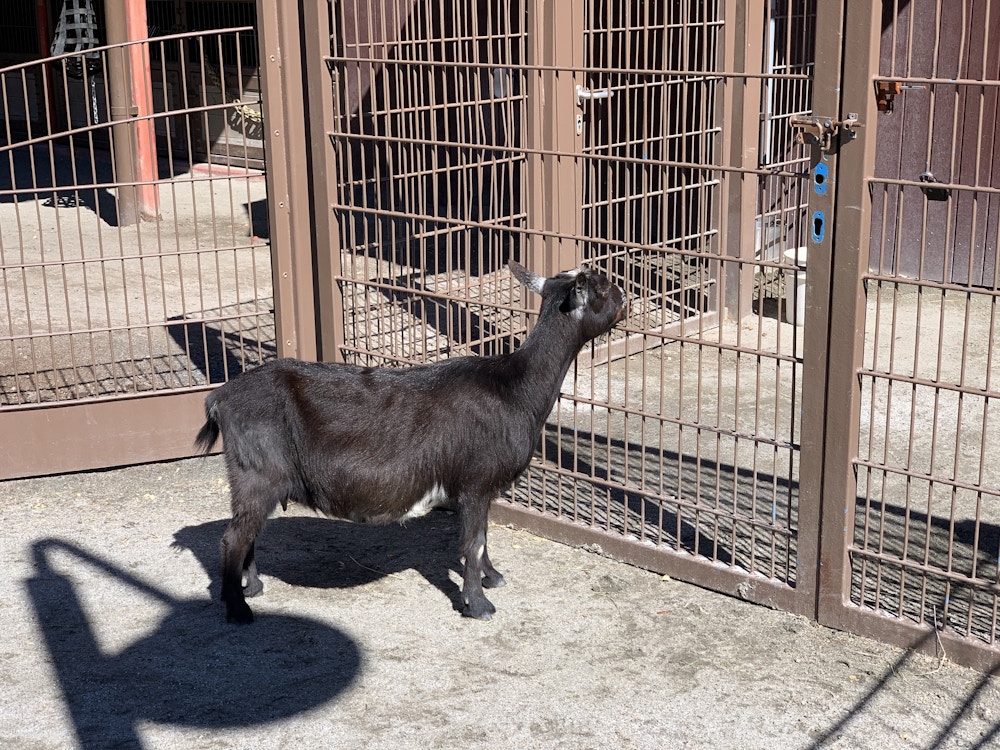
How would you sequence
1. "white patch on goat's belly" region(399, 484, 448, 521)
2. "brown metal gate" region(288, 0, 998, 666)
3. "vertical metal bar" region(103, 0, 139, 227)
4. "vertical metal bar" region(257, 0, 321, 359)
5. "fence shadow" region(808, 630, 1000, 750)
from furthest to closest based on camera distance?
"vertical metal bar" region(103, 0, 139, 227) < "vertical metal bar" region(257, 0, 321, 359) < "white patch on goat's belly" region(399, 484, 448, 521) < "brown metal gate" region(288, 0, 998, 666) < "fence shadow" region(808, 630, 1000, 750)

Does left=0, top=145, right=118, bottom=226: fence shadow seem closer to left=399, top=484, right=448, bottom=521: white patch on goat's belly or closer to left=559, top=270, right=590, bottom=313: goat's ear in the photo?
left=399, top=484, right=448, bottom=521: white patch on goat's belly

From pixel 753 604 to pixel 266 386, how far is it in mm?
2005

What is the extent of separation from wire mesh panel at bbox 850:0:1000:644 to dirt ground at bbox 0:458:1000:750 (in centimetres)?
46

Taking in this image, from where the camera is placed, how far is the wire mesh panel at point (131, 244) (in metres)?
6.06

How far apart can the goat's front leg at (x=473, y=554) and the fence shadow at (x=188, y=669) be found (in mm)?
475

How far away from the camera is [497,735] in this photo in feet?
12.6

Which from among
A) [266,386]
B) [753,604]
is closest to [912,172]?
[753,604]

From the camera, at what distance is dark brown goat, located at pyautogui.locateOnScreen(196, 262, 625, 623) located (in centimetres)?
455

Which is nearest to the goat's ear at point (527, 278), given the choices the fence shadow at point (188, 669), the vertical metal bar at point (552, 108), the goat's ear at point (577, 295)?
the goat's ear at point (577, 295)

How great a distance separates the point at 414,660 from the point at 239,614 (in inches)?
28.3

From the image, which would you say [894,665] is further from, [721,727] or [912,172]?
[912,172]

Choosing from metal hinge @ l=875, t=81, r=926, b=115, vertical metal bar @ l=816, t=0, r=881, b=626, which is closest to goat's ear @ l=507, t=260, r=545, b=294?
vertical metal bar @ l=816, t=0, r=881, b=626

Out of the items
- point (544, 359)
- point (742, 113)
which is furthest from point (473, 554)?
point (742, 113)

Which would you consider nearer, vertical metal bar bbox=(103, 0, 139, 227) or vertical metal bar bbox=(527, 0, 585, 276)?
vertical metal bar bbox=(527, 0, 585, 276)
